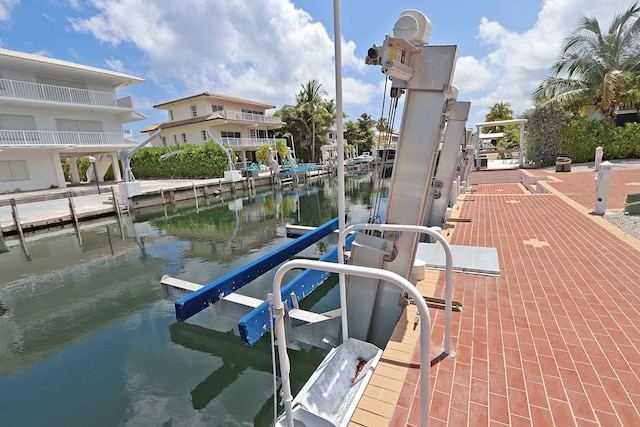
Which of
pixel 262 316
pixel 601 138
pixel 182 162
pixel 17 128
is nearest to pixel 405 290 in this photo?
pixel 262 316

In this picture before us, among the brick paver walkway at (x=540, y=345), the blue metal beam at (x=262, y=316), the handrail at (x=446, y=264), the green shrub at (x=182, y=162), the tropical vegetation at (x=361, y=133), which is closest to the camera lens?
the brick paver walkway at (x=540, y=345)

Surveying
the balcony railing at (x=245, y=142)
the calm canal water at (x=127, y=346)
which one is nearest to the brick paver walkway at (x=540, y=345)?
the calm canal water at (x=127, y=346)

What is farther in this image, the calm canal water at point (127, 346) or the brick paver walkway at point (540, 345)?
the calm canal water at point (127, 346)

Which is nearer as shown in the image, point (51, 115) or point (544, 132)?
point (544, 132)

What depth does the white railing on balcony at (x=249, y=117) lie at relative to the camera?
3275 cm

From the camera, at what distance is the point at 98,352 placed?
459 cm

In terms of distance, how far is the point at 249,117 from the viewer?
35250 mm

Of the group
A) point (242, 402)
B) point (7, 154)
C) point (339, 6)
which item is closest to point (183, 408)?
point (242, 402)

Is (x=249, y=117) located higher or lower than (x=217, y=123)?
higher

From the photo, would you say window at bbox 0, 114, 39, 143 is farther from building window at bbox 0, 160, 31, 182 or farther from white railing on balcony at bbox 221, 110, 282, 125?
white railing on balcony at bbox 221, 110, 282, 125

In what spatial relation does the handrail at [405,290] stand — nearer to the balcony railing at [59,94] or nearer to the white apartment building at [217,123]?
the balcony railing at [59,94]

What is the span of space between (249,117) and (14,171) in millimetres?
20595

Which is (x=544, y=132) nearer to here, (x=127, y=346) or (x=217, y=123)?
(x=127, y=346)

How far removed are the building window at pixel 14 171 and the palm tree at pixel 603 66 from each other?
114ft
